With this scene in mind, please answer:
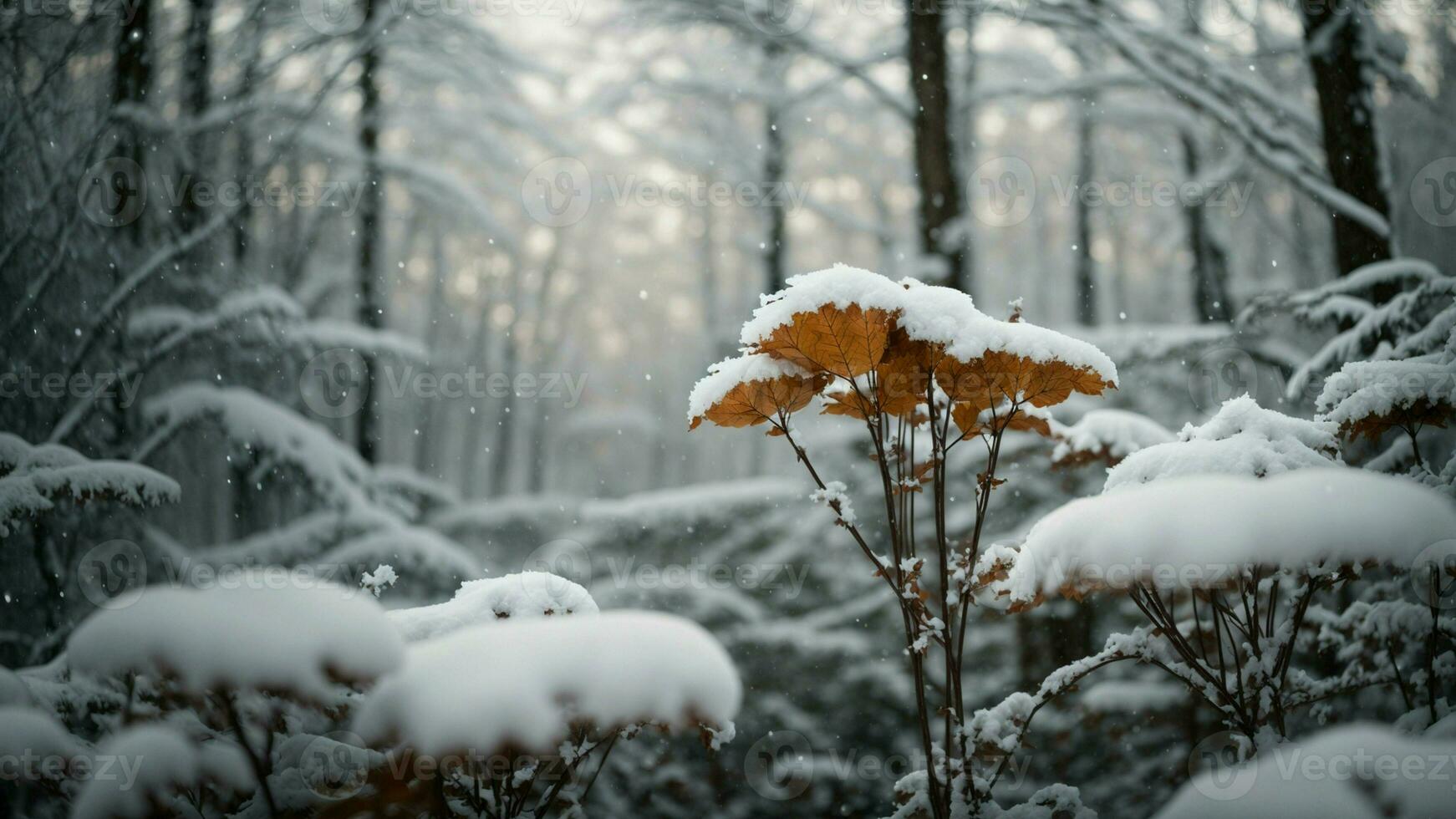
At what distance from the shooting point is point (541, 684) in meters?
1.24

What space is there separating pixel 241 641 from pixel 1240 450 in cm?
212

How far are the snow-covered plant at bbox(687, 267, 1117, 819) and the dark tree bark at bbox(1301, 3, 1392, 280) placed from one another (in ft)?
10.8

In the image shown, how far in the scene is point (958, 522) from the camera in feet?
18.1

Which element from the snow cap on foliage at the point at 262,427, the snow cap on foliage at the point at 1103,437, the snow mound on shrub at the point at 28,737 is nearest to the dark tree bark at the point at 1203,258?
the snow cap on foliage at the point at 1103,437

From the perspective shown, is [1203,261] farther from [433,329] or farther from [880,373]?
[433,329]

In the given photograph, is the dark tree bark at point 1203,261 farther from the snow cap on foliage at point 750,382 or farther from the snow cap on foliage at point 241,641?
the snow cap on foliage at point 241,641

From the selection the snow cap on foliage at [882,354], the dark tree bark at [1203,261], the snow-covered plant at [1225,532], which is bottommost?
the snow-covered plant at [1225,532]

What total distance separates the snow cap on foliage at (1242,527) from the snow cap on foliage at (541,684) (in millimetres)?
797

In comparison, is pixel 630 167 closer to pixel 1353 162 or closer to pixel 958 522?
pixel 958 522

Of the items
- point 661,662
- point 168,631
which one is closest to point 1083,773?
point 661,662

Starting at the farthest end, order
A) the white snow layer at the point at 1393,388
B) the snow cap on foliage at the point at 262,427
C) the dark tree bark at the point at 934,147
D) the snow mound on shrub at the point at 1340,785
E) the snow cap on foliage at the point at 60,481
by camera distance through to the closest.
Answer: the dark tree bark at the point at 934,147
the snow cap on foliage at the point at 262,427
the snow cap on foliage at the point at 60,481
the white snow layer at the point at 1393,388
the snow mound on shrub at the point at 1340,785

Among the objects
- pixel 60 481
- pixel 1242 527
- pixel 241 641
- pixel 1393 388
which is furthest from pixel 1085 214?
pixel 241 641

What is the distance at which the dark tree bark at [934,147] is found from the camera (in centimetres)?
531

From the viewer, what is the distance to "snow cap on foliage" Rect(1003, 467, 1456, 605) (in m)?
1.47
